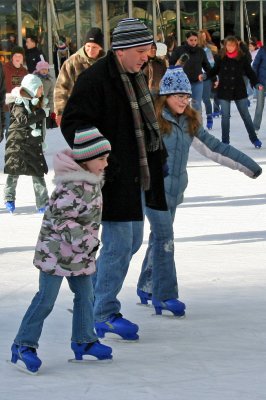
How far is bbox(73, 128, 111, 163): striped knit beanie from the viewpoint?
526cm

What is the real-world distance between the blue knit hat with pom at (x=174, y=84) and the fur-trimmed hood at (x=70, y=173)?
1396mm

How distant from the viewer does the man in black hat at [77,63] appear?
9023mm

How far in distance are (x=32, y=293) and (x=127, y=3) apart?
27895 millimetres

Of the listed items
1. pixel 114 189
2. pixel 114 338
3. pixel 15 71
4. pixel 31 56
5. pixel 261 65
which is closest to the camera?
→ pixel 114 189

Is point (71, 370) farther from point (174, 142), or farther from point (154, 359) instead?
point (174, 142)

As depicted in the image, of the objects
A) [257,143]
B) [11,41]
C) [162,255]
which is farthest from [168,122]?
[11,41]

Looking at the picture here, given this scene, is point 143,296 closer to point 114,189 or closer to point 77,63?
point 114,189

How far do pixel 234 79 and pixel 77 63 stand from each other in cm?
885

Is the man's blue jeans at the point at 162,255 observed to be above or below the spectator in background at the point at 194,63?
above

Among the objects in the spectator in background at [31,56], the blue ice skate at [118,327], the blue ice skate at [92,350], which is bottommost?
the spectator in background at [31,56]

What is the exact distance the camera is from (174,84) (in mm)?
6547

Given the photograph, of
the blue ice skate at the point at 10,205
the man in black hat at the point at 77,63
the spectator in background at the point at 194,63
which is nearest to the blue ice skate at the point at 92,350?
the man in black hat at the point at 77,63

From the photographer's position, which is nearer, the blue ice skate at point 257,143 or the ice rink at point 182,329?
the ice rink at point 182,329

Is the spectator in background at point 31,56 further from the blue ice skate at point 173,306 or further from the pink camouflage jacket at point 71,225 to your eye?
the pink camouflage jacket at point 71,225
